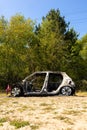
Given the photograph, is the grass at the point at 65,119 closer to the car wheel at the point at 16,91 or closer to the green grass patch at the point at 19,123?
the green grass patch at the point at 19,123

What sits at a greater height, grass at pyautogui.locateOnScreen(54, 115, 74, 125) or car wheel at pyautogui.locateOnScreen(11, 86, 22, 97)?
car wheel at pyautogui.locateOnScreen(11, 86, 22, 97)

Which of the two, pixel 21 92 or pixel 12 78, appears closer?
pixel 21 92

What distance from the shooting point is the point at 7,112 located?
1182 centimetres

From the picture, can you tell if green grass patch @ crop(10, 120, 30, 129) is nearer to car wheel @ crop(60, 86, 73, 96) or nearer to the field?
the field

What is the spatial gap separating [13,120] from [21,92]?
9.99 meters

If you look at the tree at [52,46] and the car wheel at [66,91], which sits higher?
the tree at [52,46]

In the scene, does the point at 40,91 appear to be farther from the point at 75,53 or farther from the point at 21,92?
the point at 75,53

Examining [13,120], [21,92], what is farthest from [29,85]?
[13,120]

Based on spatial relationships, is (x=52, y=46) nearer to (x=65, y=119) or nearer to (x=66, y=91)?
(x=66, y=91)

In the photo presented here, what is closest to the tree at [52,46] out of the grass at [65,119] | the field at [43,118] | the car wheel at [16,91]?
the car wheel at [16,91]

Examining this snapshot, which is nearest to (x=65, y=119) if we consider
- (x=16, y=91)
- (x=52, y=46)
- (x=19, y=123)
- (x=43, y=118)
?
(x=43, y=118)

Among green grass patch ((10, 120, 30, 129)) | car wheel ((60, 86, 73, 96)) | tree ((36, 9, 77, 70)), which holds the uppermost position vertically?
tree ((36, 9, 77, 70))

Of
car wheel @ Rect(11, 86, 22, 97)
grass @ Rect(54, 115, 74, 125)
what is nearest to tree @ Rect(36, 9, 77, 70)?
car wheel @ Rect(11, 86, 22, 97)

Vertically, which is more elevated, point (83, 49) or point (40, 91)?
point (83, 49)
